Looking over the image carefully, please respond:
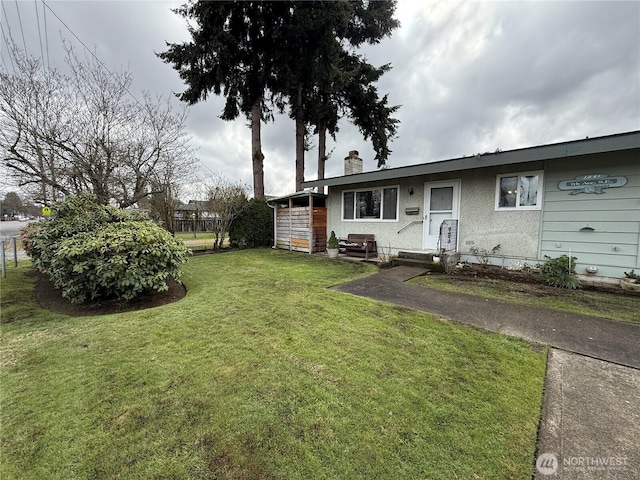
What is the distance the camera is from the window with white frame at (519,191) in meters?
5.70

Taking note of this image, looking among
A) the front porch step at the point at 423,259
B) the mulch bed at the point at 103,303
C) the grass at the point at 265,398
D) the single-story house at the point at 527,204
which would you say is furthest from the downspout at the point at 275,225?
the grass at the point at 265,398

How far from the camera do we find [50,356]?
2561 mm

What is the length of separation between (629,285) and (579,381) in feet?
13.9

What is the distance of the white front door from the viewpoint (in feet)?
22.5

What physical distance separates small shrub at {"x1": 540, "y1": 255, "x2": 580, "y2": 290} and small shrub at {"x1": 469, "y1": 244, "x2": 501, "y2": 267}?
3.47 feet

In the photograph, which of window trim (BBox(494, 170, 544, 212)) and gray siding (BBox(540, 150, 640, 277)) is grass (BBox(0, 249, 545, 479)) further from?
window trim (BBox(494, 170, 544, 212))

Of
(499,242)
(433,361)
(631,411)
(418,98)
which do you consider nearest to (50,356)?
(433,361)

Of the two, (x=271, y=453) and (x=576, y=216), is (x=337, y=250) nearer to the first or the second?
(x=576, y=216)

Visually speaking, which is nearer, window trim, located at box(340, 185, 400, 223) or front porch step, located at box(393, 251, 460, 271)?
front porch step, located at box(393, 251, 460, 271)

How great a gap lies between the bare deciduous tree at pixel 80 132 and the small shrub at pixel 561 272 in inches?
434

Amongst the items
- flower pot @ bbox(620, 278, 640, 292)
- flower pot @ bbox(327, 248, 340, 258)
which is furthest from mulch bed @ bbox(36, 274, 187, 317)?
flower pot @ bbox(620, 278, 640, 292)

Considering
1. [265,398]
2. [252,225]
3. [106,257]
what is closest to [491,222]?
[265,398]

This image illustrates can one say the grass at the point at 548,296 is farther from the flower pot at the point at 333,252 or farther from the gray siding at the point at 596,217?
the flower pot at the point at 333,252

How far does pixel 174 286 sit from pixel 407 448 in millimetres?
5217
